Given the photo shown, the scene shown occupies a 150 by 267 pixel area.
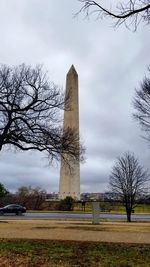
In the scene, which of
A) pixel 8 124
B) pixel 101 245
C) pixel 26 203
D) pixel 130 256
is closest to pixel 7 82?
pixel 8 124

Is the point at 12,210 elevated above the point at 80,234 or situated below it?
above

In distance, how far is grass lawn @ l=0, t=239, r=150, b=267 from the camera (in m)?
10.8

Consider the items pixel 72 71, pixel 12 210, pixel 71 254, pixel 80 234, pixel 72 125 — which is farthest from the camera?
pixel 72 71

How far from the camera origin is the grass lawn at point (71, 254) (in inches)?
427

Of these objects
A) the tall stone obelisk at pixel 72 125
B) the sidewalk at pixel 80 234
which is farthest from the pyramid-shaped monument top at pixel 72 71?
the sidewalk at pixel 80 234

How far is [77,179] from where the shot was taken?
4884cm

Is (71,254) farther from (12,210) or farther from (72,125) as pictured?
(12,210)

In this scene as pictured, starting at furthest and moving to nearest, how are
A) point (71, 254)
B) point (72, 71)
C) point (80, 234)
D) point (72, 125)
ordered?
point (72, 71)
point (72, 125)
point (80, 234)
point (71, 254)

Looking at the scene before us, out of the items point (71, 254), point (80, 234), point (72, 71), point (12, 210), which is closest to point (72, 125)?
point (72, 71)

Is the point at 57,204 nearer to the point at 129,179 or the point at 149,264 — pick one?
the point at 129,179

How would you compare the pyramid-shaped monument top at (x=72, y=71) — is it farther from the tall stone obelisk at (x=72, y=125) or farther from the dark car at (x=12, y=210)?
the dark car at (x=12, y=210)

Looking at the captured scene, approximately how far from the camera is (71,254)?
40.2ft

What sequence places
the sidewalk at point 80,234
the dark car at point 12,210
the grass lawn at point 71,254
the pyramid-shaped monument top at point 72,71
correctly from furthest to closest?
1. the pyramid-shaped monument top at point 72,71
2. the dark car at point 12,210
3. the sidewalk at point 80,234
4. the grass lawn at point 71,254

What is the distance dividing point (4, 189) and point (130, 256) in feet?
187
